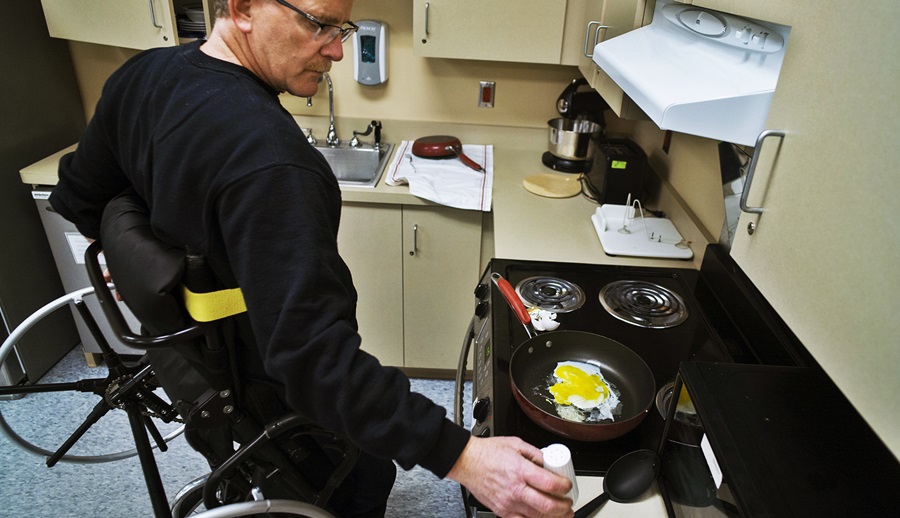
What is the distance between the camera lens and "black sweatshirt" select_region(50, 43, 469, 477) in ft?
2.52

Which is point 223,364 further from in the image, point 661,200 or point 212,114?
point 661,200

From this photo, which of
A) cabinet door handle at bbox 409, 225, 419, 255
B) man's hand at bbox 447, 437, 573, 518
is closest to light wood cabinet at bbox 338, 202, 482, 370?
cabinet door handle at bbox 409, 225, 419, 255

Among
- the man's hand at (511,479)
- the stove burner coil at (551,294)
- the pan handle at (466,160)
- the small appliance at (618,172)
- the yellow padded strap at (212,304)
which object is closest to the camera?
the man's hand at (511,479)

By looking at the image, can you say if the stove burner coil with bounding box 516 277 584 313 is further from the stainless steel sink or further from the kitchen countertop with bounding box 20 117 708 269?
the stainless steel sink

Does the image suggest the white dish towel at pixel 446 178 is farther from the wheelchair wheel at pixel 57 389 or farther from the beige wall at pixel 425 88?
the wheelchair wheel at pixel 57 389

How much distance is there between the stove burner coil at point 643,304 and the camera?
1.38 meters

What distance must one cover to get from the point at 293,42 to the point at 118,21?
151 cm

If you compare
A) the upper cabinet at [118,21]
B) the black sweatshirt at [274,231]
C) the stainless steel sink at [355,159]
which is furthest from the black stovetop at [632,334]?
the upper cabinet at [118,21]

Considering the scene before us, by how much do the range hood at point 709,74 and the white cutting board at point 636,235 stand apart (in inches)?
25.3

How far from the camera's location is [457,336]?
2.37 meters

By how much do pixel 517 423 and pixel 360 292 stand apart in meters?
1.35

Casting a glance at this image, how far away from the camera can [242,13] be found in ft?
2.87

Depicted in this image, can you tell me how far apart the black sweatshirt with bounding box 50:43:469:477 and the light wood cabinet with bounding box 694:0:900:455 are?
504mm

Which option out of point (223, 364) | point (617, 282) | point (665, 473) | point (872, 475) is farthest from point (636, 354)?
point (223, 364)
